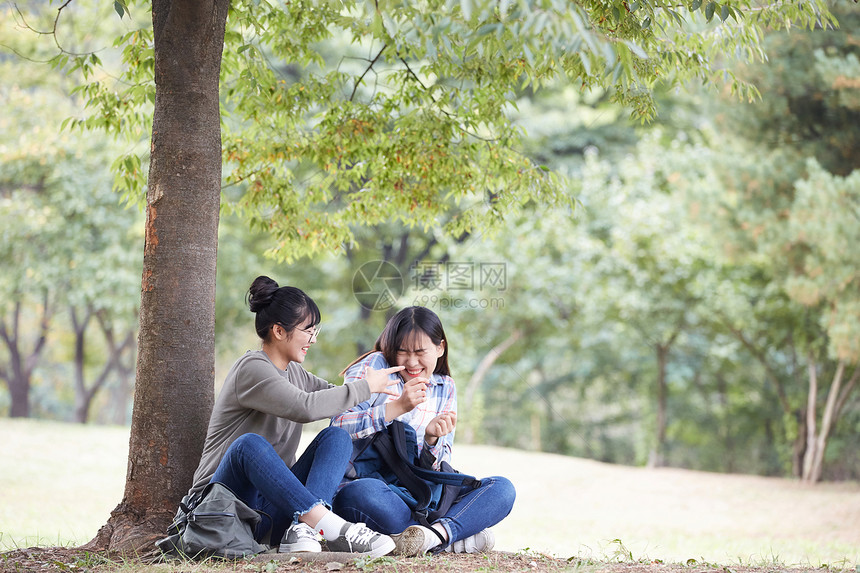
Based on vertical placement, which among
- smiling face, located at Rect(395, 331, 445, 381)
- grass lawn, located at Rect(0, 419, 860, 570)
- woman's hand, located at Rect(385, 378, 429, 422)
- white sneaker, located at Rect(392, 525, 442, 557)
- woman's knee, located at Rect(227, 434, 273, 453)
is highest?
smiling face, located at Rect(395, 331, 445, 381)

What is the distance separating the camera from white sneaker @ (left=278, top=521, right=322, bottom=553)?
3037 mm

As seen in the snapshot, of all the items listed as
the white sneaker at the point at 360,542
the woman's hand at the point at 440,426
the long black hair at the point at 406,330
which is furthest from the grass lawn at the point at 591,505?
the white sneaker at the point at 360,542

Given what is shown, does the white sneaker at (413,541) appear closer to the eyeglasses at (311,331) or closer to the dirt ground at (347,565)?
the dirt ground at (347,565)

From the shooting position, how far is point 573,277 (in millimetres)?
13031

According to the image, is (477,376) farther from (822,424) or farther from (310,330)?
(310,330)

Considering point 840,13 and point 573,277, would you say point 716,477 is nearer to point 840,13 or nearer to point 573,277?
point 573,277

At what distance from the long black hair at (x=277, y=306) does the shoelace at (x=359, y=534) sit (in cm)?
89

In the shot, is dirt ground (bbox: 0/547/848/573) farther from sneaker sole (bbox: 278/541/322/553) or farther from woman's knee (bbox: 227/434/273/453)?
woman's knee (bbox: 227/434/273/453)

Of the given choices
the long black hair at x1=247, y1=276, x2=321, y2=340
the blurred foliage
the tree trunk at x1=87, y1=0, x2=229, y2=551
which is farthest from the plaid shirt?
the blurred foliage

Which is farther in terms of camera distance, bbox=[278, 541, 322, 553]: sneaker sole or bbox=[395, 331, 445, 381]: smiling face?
bbox=[395, 331, 445, 381]: smiling face

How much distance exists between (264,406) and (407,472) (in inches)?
31.5

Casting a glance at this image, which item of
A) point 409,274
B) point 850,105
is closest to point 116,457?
point 409,274

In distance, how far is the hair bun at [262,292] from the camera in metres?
3.37

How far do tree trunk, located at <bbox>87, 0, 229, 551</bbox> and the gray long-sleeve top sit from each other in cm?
23
